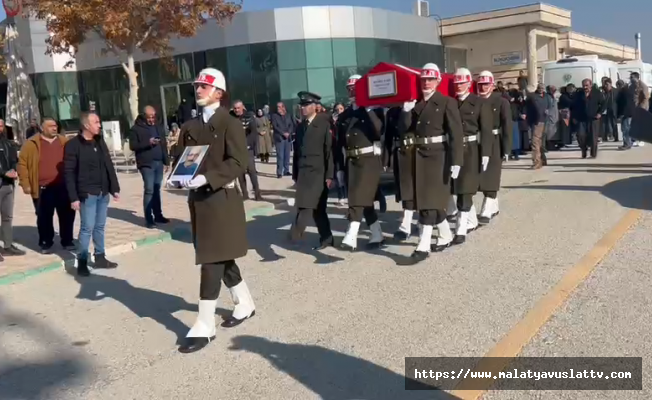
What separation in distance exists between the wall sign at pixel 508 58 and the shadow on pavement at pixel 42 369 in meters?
31.7

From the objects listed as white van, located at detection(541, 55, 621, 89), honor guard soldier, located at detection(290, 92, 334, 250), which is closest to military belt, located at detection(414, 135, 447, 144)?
honor guard soldier, located at detection(290, 92, 334, 250)

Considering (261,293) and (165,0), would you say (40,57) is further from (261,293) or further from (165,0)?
(261,293)

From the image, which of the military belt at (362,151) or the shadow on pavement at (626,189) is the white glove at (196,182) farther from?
the shadow on pavement at (626,189)

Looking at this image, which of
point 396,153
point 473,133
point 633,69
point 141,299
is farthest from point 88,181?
point 633,69

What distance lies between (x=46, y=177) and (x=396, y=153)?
15.0 ft

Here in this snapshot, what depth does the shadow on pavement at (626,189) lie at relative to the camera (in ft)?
30.7

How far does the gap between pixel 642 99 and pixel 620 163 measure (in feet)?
4.58

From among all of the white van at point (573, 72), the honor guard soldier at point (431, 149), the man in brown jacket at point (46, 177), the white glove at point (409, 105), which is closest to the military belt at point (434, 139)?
the honor guard soldier at point (431, 149)

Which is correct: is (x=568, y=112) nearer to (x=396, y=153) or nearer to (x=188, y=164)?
(x=396, y=153)

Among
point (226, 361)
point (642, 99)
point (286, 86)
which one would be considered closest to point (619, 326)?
point (226, 361)

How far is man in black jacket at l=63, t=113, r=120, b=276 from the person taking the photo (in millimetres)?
7594

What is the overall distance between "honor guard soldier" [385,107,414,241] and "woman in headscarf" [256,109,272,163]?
11.2m

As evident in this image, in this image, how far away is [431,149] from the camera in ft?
23.2

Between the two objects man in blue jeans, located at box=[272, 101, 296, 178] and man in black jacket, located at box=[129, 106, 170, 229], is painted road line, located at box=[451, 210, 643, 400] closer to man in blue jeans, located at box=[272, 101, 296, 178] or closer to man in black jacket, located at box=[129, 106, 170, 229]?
man in black jacket, located at box=[129, 106, 170, 229]
